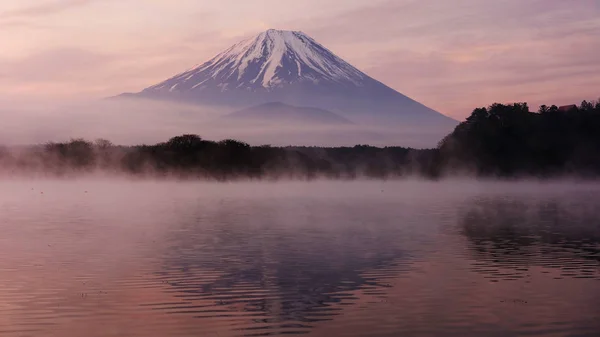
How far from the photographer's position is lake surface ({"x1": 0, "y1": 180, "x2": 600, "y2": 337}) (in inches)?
924

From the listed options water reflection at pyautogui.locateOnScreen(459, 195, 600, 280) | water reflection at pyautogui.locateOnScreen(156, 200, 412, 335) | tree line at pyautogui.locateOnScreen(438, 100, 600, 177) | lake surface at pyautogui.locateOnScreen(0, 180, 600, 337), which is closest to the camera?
lake surface at pyautogui.locateOnScreen(0, 180, 600, 337)

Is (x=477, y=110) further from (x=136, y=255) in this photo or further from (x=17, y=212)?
(x=136, y=255)

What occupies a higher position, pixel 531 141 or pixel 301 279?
pixel 531 141

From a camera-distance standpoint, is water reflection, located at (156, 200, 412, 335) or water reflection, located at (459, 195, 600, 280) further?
water reflection, located at (459, 195, 600, 280)

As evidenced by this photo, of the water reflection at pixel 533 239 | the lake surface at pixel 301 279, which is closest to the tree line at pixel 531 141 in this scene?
the water reflection at pixel 533 239

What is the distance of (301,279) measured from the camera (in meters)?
31.4

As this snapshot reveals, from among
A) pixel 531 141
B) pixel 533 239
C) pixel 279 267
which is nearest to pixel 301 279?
pixel 279 267

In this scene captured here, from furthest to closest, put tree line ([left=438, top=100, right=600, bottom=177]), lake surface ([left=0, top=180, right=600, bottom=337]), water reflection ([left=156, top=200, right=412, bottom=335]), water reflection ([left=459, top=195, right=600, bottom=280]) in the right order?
tree line ([left=438, top=100, right=600, bottom=177]), water reflection ([left=459, top=195, right=600, bottom=280]), water reflection ([left=156, top=200, right=412, bottom=335]), lake surface ([left=0, top=180, right=600, bottom=337])

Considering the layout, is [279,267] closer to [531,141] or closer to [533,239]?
[533,239]

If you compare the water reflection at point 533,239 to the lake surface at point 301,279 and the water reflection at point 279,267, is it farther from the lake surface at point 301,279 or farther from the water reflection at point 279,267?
the water reflection at point 279,267

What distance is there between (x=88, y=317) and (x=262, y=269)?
34.9 ft

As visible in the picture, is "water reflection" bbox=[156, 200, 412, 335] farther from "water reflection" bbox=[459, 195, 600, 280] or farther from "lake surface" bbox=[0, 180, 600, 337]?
"water reflection" bbox=[459, 195, 600, 280]

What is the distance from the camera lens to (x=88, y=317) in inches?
960

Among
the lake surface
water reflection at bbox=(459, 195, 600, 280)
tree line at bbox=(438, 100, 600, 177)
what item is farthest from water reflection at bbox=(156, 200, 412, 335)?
tree line at bbox=(438, 100, 600, 177)
